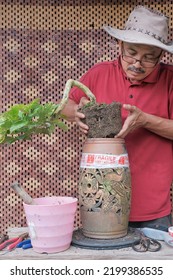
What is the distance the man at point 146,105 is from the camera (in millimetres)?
2357

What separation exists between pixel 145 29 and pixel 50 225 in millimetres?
1134

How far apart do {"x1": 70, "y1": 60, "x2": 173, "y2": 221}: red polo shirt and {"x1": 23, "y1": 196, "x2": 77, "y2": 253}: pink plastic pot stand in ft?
1.72

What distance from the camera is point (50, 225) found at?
199 cm

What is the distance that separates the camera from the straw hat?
90.3 inches

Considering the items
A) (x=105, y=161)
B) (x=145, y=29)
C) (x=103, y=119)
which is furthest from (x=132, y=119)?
(x=145, y=29)

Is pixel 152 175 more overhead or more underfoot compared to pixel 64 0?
more underfoot

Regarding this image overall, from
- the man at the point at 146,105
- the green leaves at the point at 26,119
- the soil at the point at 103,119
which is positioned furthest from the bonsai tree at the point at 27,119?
the man at the point at 146,105

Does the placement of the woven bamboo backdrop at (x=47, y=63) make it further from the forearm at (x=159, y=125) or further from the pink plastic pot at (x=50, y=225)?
the pink plastic pot at (x=50, y=225)

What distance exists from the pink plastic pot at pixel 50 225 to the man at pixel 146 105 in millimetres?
529

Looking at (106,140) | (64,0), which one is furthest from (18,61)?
(106,140)
